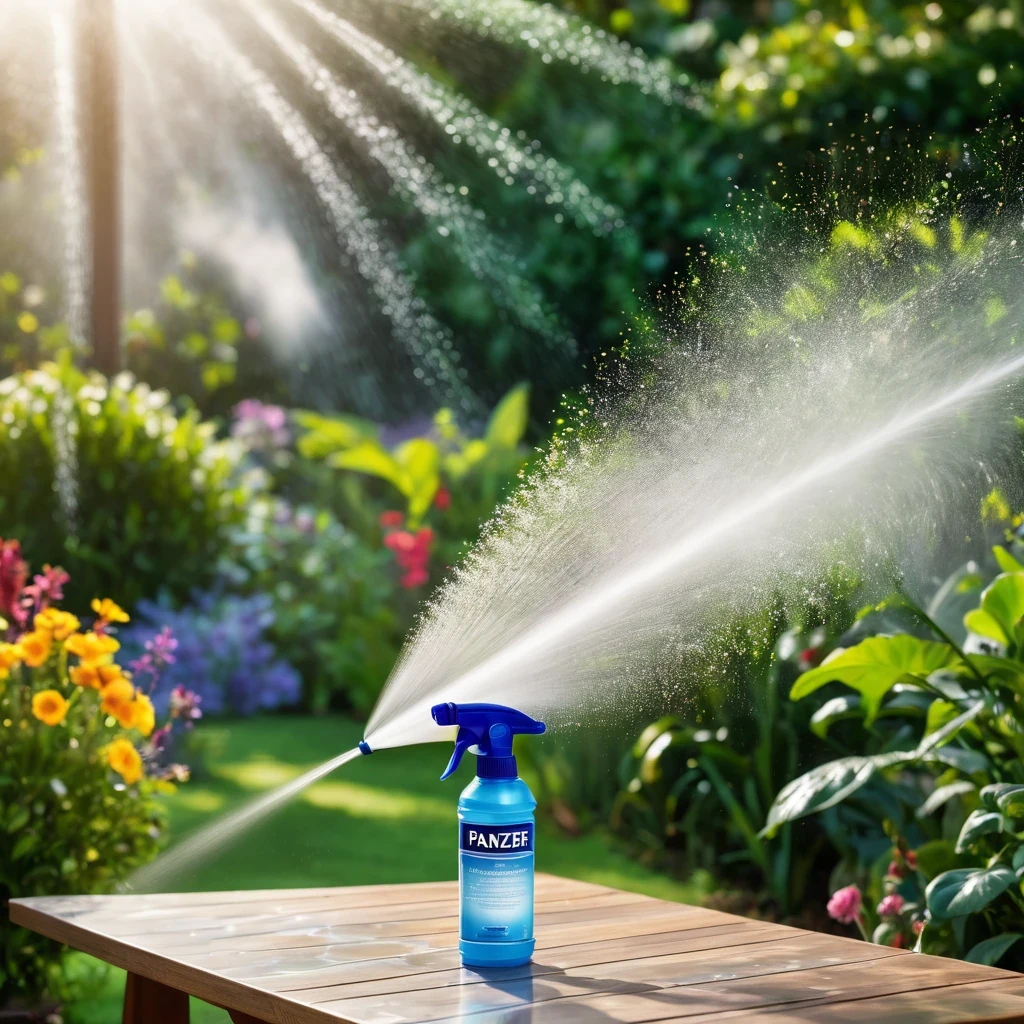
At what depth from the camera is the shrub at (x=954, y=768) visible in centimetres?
275

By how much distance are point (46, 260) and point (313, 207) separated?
2301 mm

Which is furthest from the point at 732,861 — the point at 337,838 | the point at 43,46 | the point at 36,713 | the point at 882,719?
the point at 43,46

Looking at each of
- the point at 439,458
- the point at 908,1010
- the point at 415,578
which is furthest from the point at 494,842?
the point at 439,458

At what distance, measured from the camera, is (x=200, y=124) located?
11297 millimetres

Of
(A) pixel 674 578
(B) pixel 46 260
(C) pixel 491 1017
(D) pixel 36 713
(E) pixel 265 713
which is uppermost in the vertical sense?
(B) pixel 46 260

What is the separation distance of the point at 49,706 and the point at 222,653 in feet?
12.3

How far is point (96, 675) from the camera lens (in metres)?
3.13

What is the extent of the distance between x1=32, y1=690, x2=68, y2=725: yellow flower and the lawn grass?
26.6 inches

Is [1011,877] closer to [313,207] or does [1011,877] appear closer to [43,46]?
[43,46]

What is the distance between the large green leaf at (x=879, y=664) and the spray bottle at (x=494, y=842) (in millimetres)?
1207

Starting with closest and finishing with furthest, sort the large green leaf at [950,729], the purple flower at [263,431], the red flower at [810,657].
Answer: the large green leaf at [950,729]
the red flower at [810,657]
the purple flower at [263,431]

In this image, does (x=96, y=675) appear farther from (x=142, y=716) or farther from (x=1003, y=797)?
(x=1003, y=797)

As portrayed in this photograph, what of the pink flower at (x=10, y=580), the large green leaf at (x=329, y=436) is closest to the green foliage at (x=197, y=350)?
the large green leaf at (x=329, y=436)

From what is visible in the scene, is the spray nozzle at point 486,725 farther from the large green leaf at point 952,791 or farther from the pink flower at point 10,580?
the pink flower at point 10,580
